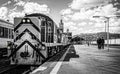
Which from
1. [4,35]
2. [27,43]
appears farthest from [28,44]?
[4,35]

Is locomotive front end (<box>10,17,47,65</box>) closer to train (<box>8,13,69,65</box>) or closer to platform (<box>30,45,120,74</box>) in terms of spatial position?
train (<box>8,13,69,65</box>)

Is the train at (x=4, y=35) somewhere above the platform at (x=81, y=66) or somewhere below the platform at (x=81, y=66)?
above

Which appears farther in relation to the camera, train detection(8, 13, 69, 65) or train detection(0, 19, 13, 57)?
train detection(0, 19, 13, 57)

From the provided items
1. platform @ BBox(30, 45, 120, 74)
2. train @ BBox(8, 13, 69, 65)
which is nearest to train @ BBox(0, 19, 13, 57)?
platform @ BBox(30, 45, 120, 74)

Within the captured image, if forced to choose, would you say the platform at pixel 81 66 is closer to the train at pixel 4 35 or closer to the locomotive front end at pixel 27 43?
the locomotive front end at pixel 27 43

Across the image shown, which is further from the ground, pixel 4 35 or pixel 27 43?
pixel 4 35

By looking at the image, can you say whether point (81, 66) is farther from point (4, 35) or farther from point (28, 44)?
point (4, 35)

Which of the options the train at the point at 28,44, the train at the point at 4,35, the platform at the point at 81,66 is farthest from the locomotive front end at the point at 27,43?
the train at the point at 4,35

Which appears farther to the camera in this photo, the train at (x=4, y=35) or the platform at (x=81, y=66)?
the train at (x=4, y=35)

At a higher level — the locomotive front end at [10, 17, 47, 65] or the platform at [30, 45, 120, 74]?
the locomotive front end at [10, 17, 47, 65]

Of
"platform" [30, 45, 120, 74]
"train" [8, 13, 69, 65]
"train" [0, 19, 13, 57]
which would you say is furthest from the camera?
"train" [0, 19, 13, 57]

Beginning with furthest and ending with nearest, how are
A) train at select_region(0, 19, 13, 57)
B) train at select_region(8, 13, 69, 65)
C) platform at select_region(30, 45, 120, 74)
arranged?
train at select_region(0, 19, 13, 57)
train at select_region(8, 13, 69, 65)
platform at select_region(30, 45, 120, 74)

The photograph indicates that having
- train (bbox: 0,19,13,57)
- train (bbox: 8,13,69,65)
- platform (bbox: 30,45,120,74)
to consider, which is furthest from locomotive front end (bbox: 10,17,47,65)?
train (bbox: 0,19,13,57)

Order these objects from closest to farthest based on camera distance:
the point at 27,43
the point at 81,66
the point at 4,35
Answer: the point at 81,66 < the point at 27,43 < the point at 4,35
